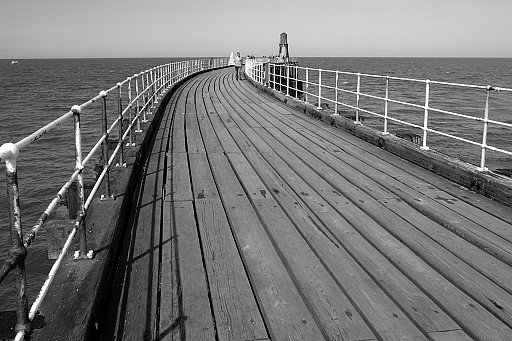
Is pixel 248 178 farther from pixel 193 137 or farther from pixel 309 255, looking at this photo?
pixel 193 137

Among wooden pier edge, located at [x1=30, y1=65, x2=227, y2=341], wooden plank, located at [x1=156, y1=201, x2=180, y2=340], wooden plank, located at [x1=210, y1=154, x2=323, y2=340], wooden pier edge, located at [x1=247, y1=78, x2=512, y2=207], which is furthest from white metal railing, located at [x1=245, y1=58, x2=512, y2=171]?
wooden pier edge, located at [x1=30, y1=65, x2=227, y2=341]

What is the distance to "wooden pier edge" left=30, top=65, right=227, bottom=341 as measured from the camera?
2691 mm

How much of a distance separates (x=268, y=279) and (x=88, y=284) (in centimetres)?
123

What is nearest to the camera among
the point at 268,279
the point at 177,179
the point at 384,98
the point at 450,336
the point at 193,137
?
the point at 450,336

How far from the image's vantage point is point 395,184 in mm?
6254

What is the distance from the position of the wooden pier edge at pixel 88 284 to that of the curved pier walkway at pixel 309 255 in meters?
0.16

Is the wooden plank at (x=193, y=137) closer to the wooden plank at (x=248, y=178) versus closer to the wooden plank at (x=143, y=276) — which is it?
the wooden plank at (x=248, y=178)

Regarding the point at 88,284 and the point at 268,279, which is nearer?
the point at 88,284

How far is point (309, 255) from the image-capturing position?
13.5 feet

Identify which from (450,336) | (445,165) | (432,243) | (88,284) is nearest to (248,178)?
(445,165)

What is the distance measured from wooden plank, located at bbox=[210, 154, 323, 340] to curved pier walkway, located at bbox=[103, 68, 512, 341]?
10mm

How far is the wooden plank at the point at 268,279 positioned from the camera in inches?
121

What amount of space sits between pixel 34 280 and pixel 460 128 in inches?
960

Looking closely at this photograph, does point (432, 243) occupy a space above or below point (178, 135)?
below
